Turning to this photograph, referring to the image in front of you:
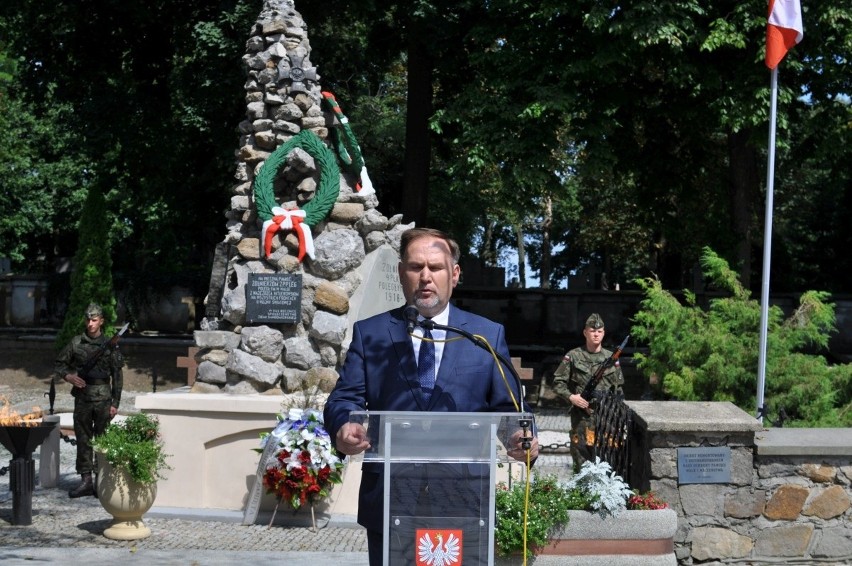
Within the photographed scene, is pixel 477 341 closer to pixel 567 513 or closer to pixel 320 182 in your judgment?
pixel 567 513

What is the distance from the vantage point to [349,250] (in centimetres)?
1185

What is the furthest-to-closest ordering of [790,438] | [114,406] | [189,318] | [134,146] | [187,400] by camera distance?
1. [189,318]
2. [134,146]
3. [114,406]
4. [187,400]
5. [790,438]

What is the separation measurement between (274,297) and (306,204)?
3.54 feet

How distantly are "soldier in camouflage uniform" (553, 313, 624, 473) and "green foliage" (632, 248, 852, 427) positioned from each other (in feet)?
5.22

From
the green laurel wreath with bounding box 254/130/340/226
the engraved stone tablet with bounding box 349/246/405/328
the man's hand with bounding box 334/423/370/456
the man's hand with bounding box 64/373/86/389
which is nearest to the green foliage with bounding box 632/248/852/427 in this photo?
the engraved stone tablet with bounding box 349/246/405/328

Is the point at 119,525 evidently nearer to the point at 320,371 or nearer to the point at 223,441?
the point at 223,441

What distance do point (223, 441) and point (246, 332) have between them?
1187mm

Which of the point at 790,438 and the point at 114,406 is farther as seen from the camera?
the point at 114,406

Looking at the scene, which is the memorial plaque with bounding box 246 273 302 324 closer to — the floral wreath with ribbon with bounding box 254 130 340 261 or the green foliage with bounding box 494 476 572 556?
the floral wreath with ribbon with bounding box 254 130 340 261

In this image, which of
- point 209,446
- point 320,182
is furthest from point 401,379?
point 320,182

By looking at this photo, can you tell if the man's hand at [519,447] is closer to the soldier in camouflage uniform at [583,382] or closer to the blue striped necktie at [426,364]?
the blue striped necktie at [426,364]

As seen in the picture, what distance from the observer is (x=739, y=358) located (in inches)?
465

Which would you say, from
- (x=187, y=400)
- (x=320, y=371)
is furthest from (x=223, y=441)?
(x=320, y=371)

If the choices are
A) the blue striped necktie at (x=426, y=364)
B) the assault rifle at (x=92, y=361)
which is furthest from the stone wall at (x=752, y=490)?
the assault rifle at (x=92, y=361)
